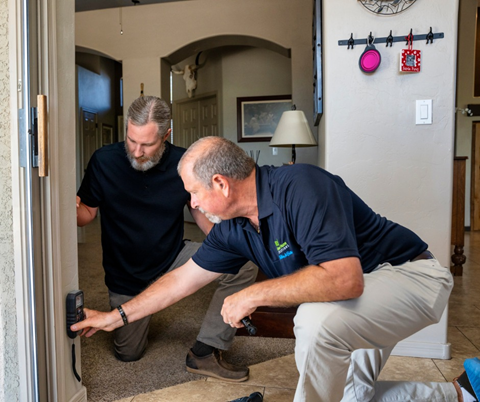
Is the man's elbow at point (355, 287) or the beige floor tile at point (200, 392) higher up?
the man's elbow at point (355, 287)

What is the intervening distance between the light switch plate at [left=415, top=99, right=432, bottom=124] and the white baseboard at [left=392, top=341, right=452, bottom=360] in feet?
3.49

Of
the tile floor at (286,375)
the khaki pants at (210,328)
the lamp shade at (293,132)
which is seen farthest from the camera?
the lamp shade at (293,132)

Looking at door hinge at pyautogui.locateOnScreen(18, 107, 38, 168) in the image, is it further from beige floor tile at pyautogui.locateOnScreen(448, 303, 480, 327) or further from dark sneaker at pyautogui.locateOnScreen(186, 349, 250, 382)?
beige floor tile at pyautogui.locateOnScreen(448, 303, 480, 327)

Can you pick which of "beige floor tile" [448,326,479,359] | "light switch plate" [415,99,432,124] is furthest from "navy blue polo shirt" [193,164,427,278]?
"beige floor tile" [448,326,479,359]

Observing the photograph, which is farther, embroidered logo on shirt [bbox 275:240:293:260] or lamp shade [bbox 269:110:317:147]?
lamp shade [bbox 269:110:317:147]

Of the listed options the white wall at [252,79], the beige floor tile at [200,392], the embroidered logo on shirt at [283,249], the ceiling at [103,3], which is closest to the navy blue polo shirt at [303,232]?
the embroidered logo on shirt at [283,249]

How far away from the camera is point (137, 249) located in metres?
2.21

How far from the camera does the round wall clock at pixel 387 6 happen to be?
215cm

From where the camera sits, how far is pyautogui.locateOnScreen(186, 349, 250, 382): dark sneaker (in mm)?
1965

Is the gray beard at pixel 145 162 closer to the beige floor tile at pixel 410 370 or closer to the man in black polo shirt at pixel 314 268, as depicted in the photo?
the man in black polo shirt at pixel 314 268

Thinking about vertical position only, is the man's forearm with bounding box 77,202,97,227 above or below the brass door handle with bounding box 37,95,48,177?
below

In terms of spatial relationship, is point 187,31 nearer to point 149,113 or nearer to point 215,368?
point 149,113

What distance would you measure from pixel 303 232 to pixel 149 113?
1.10 m

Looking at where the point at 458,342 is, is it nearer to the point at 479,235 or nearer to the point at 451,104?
the point at 451,104
